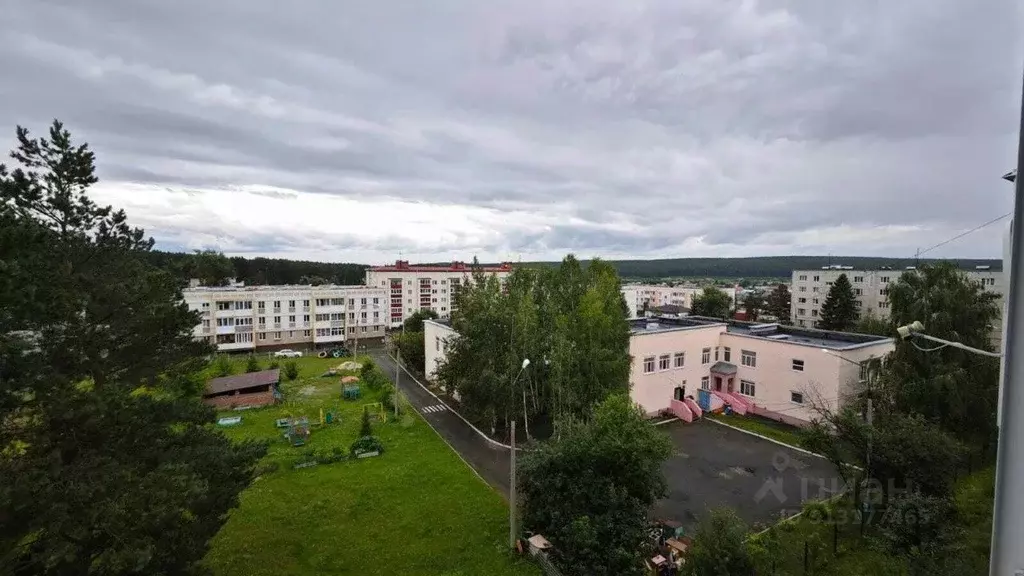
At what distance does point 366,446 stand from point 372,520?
5.29 meters

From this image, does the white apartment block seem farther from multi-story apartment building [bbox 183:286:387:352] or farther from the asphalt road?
the asphalt road

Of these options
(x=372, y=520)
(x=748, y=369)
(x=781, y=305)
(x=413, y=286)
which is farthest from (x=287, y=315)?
(x=781, y=305)

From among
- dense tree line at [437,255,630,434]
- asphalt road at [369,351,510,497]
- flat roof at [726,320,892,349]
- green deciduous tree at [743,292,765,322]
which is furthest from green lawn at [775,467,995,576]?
green deciduous tree at [743,292,765,322]

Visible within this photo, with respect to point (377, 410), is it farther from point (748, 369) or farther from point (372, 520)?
point (748, 369)

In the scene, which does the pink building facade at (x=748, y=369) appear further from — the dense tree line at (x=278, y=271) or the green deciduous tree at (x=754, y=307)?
the dense tree line at (x=278, y=271)

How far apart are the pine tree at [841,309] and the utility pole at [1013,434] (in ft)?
157

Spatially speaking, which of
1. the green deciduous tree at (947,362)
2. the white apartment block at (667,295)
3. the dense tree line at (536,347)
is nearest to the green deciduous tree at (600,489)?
the dense tree line at (536,347)

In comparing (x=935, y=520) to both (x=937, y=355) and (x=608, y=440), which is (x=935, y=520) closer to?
(x=608, y=440)

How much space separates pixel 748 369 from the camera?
23.1 meters

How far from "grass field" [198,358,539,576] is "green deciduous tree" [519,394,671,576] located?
4.23 ft

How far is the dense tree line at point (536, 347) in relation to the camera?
57.6ft

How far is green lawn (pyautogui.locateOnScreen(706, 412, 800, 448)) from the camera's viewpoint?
1911 cm

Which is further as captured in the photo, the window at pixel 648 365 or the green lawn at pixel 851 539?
the window at pixel 648 365

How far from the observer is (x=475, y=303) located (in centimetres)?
2031
